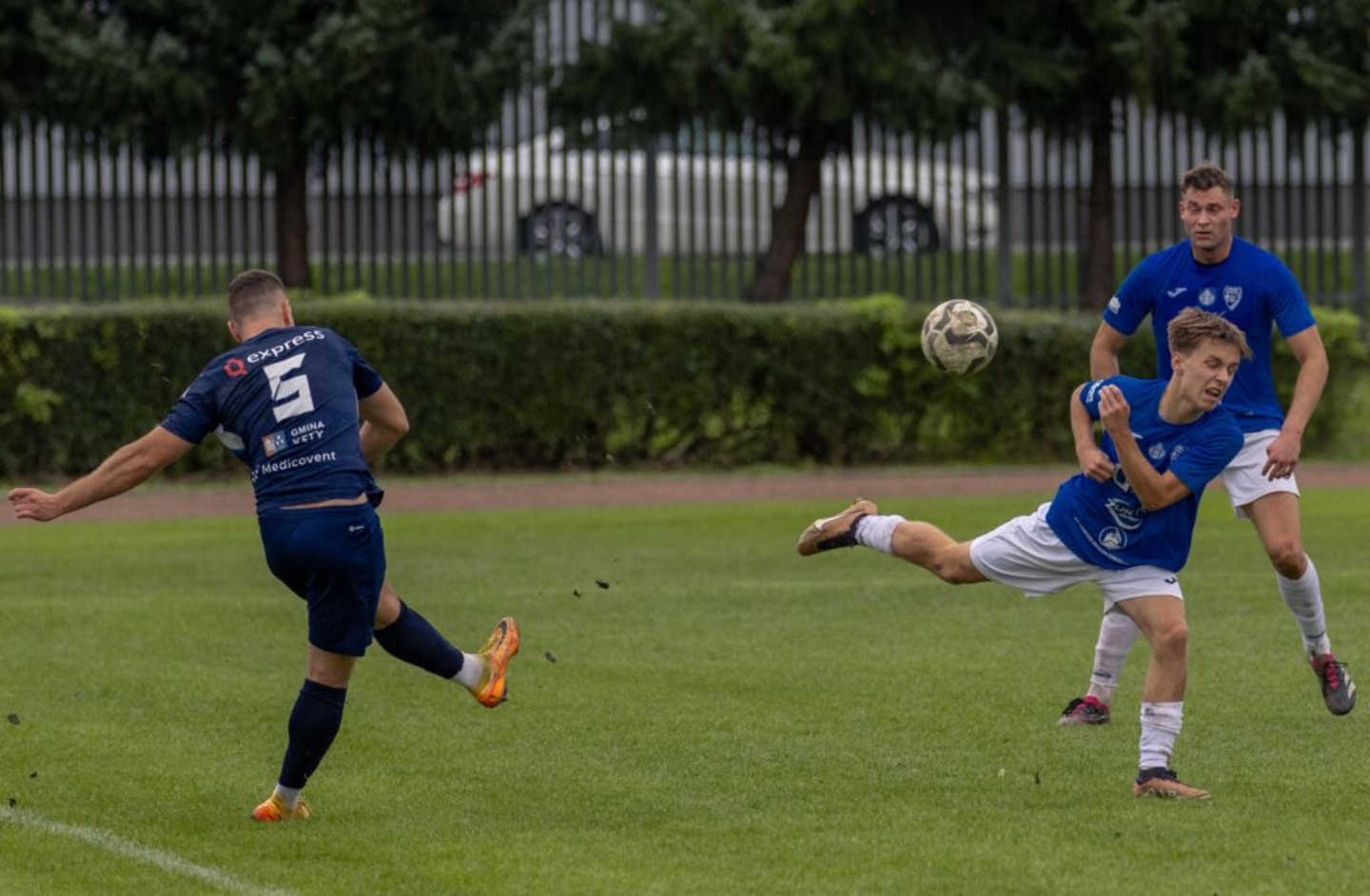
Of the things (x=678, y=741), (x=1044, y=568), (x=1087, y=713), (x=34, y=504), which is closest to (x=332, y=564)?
(x=34, y=504)

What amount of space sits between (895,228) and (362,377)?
56.4 feet

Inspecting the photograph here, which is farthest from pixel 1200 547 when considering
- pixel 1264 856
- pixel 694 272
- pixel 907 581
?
pixel 694 272

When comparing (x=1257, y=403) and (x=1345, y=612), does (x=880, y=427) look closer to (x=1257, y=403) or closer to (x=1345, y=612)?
(x=1345, y=612)

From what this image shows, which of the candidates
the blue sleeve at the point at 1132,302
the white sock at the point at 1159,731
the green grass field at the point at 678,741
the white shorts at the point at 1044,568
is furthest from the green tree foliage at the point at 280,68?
the white sock at the point at 1159,731

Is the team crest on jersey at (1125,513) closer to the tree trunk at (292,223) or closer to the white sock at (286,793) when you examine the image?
the white sock at (286,793)

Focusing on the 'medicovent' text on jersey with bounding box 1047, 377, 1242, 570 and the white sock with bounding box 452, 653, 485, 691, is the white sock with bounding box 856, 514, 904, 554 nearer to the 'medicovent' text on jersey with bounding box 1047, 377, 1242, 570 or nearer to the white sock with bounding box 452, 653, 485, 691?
the 'medicovent' text on jersey with bounding box 1047, 377, 1242, 570

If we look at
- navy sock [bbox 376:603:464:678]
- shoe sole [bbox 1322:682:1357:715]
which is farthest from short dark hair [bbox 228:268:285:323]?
shoe sole [bbox 1322:682:1357:715]

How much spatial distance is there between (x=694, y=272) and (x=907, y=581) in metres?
11.2

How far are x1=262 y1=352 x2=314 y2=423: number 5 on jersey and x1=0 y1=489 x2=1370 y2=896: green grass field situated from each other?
1.29 meters

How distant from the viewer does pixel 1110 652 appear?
891 cm

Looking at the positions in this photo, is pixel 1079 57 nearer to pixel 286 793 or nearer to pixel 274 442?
pixel 274 442

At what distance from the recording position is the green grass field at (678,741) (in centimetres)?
676

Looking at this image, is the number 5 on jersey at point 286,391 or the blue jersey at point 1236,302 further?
the blue jersey at point 1236,302

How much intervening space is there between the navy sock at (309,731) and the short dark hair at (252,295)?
1.19 meters
